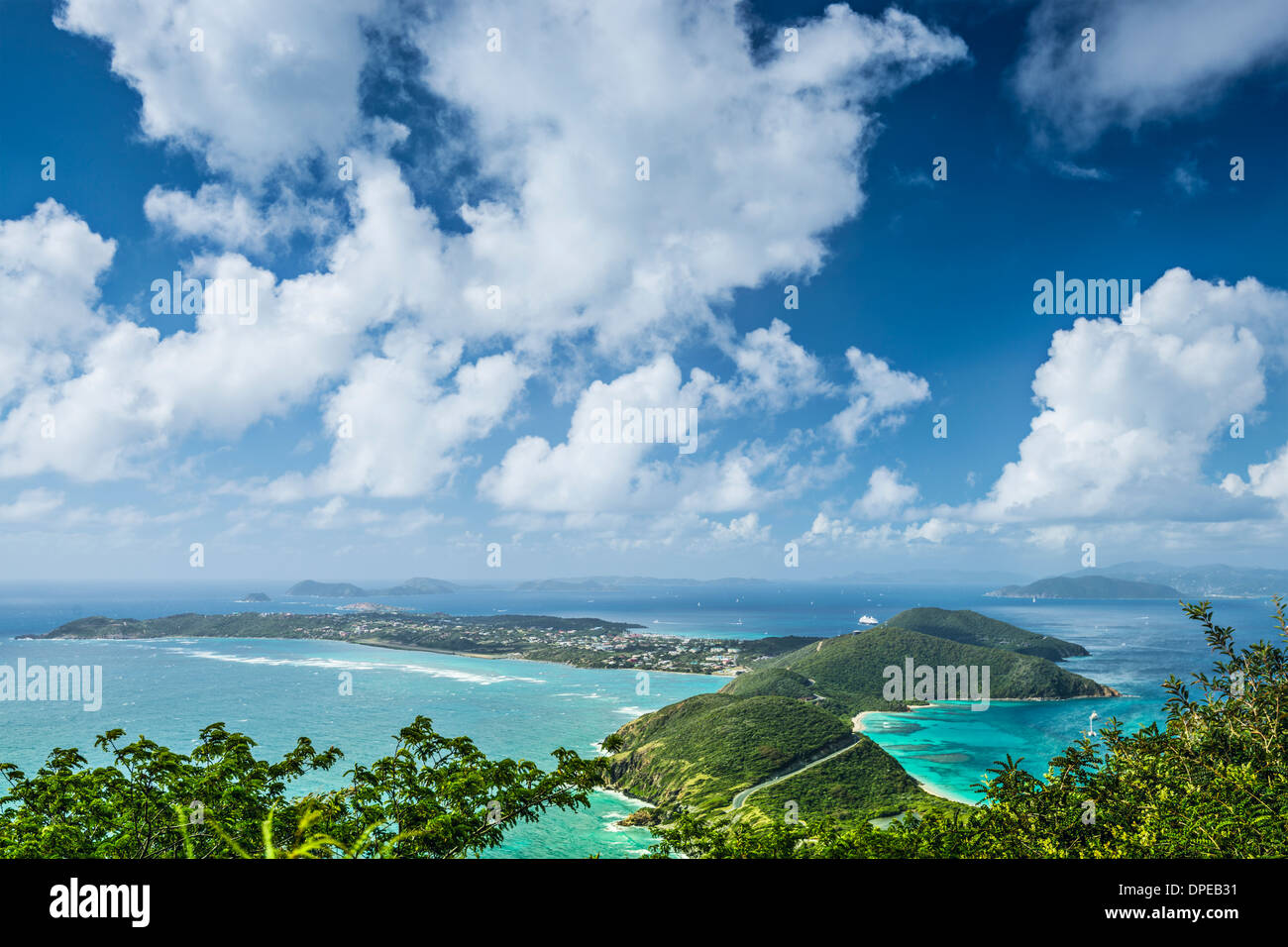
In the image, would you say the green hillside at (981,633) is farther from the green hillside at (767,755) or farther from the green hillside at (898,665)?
the green hillside at (767,755)

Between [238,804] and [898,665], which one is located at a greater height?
[238,804]

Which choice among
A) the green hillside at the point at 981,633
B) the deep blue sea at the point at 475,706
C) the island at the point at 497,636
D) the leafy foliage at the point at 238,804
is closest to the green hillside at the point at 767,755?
the deep blue sea at the point at 475,706

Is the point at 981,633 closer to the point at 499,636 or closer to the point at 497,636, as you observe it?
the point at 499,636

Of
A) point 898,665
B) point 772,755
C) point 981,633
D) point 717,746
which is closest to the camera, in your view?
point 772,755

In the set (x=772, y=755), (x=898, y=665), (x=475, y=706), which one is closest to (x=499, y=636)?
(x=475, y=706)

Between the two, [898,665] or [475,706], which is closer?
[475,706]

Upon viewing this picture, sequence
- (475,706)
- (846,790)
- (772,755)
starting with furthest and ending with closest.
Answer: (475,706)
(772,755)
(846,790)

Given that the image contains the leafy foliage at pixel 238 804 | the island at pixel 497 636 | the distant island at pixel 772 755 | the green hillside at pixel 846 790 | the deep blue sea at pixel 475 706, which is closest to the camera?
the leafy foliage at pixel 238 804
